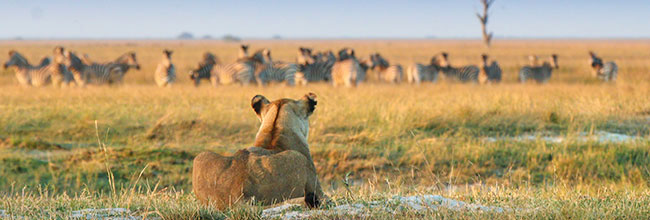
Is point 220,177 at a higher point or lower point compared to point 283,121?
lower

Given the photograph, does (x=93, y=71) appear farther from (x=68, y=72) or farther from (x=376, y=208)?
(x=376, y=208)

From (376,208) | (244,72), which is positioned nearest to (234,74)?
(244,72)

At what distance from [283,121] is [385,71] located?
1945cm

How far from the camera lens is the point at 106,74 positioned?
2088 centimetres

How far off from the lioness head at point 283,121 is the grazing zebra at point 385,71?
59.3ft

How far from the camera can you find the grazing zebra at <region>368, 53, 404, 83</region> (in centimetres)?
2291

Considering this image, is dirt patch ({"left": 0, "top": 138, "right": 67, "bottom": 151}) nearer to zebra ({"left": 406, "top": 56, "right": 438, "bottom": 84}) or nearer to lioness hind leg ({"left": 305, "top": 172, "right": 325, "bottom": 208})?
lioness hind leg ({"left": 305, "top": 172, "right": 325, "bottom": 208})

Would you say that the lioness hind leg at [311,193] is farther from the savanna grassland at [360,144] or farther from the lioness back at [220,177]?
the savanna grassland at [360,144]

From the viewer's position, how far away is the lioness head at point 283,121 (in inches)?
177

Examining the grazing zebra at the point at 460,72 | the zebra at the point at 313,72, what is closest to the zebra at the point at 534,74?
the grazing zebra at the point at 460,72

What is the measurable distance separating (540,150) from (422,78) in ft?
45.3

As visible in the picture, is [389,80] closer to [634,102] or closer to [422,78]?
[422,78]

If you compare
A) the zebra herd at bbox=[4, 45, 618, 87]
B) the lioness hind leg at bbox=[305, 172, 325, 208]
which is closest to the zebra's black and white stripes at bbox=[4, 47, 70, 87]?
the zebra herd at bbox=[4, 45, 618, 87]

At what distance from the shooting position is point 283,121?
15.0 ft
